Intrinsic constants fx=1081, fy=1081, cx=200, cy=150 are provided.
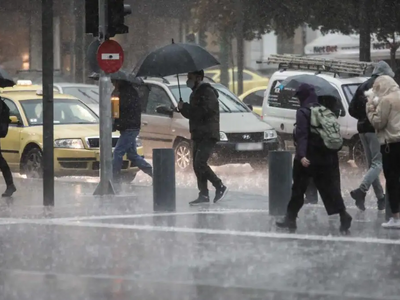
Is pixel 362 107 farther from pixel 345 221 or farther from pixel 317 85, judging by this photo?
pixel 345 221

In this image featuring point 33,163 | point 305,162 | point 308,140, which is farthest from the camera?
point 33,163

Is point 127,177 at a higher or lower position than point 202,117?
lower

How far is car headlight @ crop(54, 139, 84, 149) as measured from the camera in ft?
54.6

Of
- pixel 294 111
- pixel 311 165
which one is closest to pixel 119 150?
pixel 311 165

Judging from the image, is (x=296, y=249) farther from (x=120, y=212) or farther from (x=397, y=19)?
(x=397, y=19)

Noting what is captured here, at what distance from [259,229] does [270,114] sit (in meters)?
9.97

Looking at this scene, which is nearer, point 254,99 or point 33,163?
point 33,163

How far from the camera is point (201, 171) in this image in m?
13.1

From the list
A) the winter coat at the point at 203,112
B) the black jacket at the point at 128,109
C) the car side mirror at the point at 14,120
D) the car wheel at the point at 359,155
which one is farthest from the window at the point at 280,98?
the winter coat at the point at 203,112

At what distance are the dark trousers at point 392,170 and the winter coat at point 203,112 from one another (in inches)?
112

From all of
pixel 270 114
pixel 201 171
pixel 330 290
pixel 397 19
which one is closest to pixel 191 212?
pixel 201 171

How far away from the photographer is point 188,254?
30.7 feet

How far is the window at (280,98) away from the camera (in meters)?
20.4

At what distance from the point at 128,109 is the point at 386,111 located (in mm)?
5274
